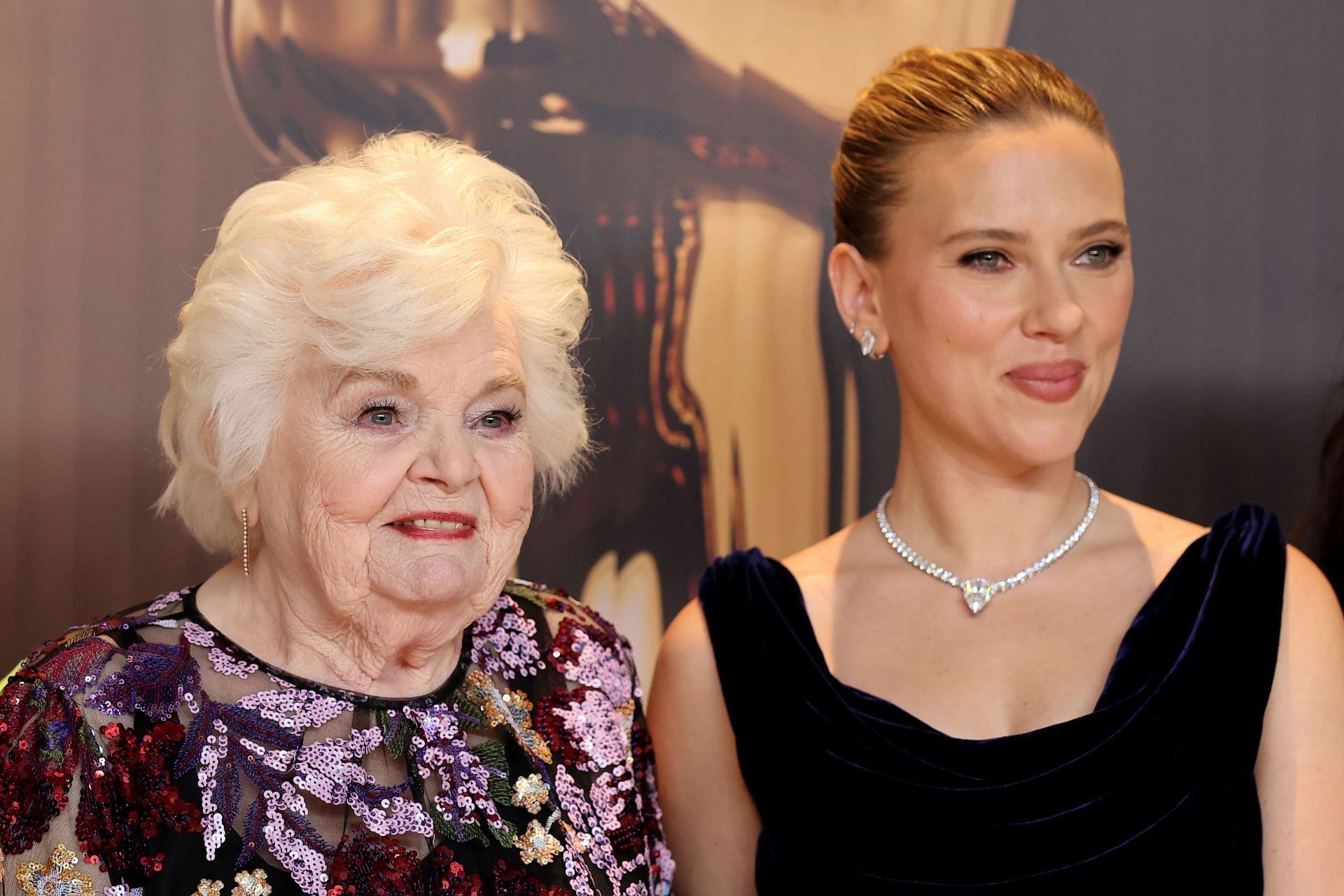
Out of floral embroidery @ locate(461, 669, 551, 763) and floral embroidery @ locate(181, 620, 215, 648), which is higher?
floral embroidery @ locate(181, 620, 215, 648)

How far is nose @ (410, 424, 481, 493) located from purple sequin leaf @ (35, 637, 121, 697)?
0.43 meters

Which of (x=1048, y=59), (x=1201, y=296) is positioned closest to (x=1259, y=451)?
(x=1201, y=296)

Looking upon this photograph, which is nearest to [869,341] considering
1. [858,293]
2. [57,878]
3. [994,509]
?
[858,293]

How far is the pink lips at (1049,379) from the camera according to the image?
2135mm

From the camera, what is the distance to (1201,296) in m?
3.22

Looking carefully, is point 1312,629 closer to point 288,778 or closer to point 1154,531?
point 1154,531

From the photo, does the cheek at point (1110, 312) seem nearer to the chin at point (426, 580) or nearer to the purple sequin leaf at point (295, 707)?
Result: the chin at point (426, 580)

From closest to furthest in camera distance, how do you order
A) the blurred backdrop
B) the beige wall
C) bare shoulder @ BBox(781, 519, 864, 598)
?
bare shoulder @ BBox(781, 519, 864, 598)
the beige wall
the blurred backdrop

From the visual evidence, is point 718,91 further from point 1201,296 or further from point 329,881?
point 329,881

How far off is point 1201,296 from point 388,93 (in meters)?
1.83

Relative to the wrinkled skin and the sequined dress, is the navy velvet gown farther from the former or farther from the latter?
the wrinkled skin

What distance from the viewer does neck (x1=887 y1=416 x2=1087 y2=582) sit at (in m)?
2.29

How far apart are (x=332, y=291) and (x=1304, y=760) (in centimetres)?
147

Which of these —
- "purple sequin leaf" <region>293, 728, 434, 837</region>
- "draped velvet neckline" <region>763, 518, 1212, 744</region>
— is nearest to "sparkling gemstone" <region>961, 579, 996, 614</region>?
"draped velvet neckline" <region>763, 518, 1212, 744</region>
